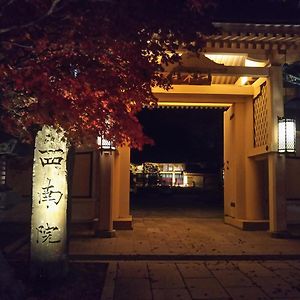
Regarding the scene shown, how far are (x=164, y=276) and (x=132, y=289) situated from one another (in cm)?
117

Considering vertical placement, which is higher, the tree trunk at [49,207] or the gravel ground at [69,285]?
the tree trunk at [49,207]

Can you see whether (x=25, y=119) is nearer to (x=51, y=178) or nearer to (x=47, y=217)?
(x=51, y=178)

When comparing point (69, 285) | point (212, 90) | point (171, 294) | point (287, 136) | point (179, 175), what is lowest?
point (171, 294)

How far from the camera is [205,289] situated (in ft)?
24.2

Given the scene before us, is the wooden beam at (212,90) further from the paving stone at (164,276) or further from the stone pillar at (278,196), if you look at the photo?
the paving stone at (164,276)

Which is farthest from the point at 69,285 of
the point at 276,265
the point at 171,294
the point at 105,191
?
the point at 105,191

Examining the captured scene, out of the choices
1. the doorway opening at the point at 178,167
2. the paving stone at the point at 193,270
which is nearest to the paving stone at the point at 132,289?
the paving stone at the point at 193,270

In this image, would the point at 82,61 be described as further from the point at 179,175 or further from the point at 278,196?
the point at 179,175

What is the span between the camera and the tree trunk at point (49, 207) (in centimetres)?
736

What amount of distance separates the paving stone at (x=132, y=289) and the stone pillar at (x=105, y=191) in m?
5.00

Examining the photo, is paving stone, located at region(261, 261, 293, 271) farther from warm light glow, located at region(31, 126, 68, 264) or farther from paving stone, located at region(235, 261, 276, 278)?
warm light glow, located at region(31, 126, 68, 264)

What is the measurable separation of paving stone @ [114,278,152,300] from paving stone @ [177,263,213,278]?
3.45 feet

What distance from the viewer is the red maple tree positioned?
6.27 m

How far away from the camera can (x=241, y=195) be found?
607 inches
